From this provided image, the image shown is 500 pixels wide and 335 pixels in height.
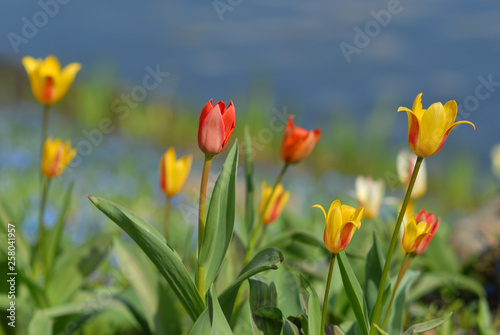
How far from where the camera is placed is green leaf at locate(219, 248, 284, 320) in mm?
1174

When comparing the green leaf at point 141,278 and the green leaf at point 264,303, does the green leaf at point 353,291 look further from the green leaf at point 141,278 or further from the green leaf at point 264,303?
the green leaf at point 141,278

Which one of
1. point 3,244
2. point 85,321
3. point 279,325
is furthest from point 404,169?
point 3,244

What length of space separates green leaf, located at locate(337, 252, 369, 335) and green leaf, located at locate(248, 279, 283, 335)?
0.57 feet

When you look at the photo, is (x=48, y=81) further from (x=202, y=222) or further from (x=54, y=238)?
(x=202, y=222)

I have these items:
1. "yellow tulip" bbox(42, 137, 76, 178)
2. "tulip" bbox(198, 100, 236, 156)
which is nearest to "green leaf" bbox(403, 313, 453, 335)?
"tulip" bbox(198, 100, 236, 156)

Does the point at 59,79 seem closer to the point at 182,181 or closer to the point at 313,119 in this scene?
the point at 182,181

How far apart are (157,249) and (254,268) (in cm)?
22

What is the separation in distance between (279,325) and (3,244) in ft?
3.57

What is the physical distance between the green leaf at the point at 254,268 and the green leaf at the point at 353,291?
147mm

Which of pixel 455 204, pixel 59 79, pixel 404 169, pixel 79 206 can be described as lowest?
pixel 455 204

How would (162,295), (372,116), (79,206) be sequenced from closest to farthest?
(162,295) → (79,206) → (372,116)

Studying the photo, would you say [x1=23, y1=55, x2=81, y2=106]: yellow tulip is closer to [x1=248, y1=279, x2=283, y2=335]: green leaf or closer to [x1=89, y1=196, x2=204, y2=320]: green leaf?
[x1=89, y1=196, x2=204, y2=320]: green leaf

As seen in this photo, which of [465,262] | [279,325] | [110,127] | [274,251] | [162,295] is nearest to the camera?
[274,251]

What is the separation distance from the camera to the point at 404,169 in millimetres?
2104
